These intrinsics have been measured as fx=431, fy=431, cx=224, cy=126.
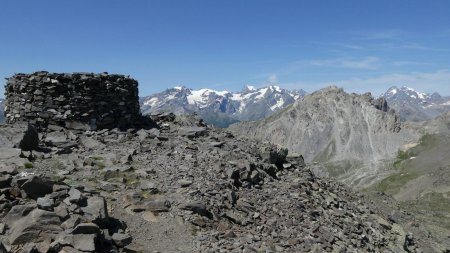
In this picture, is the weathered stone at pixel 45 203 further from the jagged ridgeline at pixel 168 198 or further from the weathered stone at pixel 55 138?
the weathered stone at pixel 55 138

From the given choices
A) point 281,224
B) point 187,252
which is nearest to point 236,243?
point 187,252

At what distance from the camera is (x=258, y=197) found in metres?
22.8

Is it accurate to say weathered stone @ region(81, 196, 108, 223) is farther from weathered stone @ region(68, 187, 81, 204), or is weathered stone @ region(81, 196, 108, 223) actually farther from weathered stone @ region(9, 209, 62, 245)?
weathered stone @ region(9, 209, 62, 245)

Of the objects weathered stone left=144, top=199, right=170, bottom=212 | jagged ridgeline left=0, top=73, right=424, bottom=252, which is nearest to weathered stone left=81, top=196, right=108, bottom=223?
jagged ridgeline left=0, top=73, right=424, bottom=252

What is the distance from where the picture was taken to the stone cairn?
27531 mm

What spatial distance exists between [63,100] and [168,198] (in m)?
11.9

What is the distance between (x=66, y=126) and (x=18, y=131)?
4.13 m

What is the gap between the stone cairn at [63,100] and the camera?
90.3 feet

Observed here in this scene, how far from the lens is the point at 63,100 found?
27.6 meters

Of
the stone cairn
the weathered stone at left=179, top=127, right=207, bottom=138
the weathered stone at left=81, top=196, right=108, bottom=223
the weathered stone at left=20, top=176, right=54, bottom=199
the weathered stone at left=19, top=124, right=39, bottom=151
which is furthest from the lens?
the weathered stone at left=179, top=127, right=207, bottom=138

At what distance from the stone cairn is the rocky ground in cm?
96

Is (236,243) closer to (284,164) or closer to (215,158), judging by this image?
(215,158)

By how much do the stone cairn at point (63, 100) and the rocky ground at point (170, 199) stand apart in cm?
96

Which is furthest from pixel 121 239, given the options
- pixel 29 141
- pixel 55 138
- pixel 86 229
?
pixel 55 138
